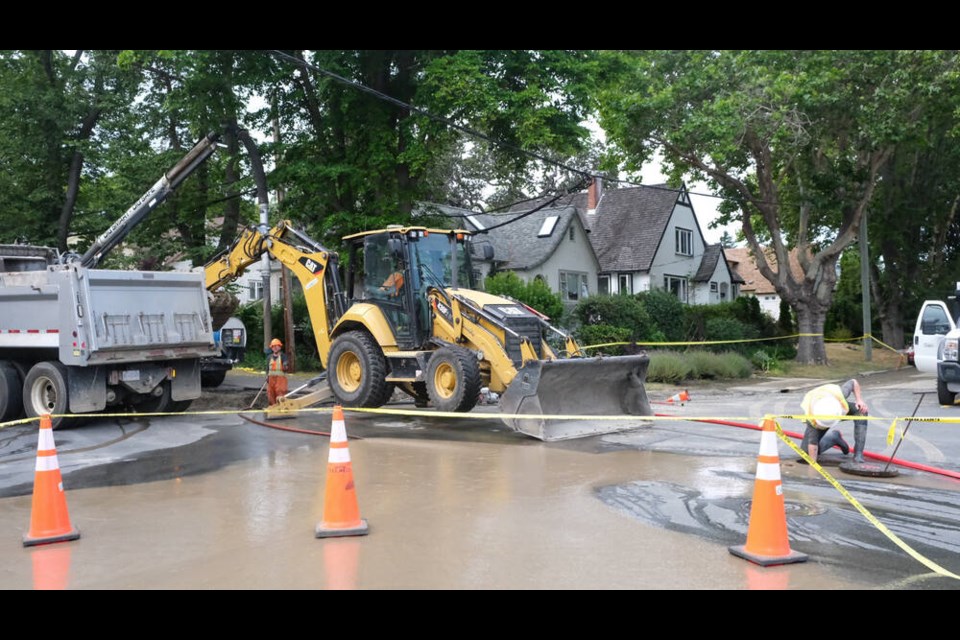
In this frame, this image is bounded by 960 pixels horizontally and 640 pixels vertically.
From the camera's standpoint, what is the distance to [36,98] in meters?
23.3

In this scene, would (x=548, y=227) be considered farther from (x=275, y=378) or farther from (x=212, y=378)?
(x=275, y=378)

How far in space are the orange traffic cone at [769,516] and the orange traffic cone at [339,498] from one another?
Answer: 2895mm

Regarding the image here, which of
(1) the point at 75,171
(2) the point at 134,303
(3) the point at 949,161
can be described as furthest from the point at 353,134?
(3) the point at 949,161

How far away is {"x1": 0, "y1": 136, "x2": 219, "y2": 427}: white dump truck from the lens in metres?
11.5

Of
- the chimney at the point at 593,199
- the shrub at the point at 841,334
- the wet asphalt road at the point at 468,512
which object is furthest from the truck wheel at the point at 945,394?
the chimney at the point at 593,199

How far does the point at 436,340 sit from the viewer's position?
39.6ft

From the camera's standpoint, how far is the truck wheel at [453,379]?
11.0 m

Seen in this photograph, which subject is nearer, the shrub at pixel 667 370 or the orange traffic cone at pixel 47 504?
the orange traffic cone at pixel 47 504

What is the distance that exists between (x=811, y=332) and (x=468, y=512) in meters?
23.4

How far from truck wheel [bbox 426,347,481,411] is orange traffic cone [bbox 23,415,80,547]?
5632mm

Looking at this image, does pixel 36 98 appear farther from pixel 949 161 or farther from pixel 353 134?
pixel 949 161

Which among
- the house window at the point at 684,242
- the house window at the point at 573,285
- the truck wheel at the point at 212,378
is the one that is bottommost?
the truck wheel at the point at 212,378

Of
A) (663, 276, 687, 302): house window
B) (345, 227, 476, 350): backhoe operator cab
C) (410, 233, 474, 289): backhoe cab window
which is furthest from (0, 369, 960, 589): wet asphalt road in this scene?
(663, 276, 687, 302): house window

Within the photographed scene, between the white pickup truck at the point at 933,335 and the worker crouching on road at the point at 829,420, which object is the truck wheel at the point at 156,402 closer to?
the worker crouching on road at the point at 829,420
